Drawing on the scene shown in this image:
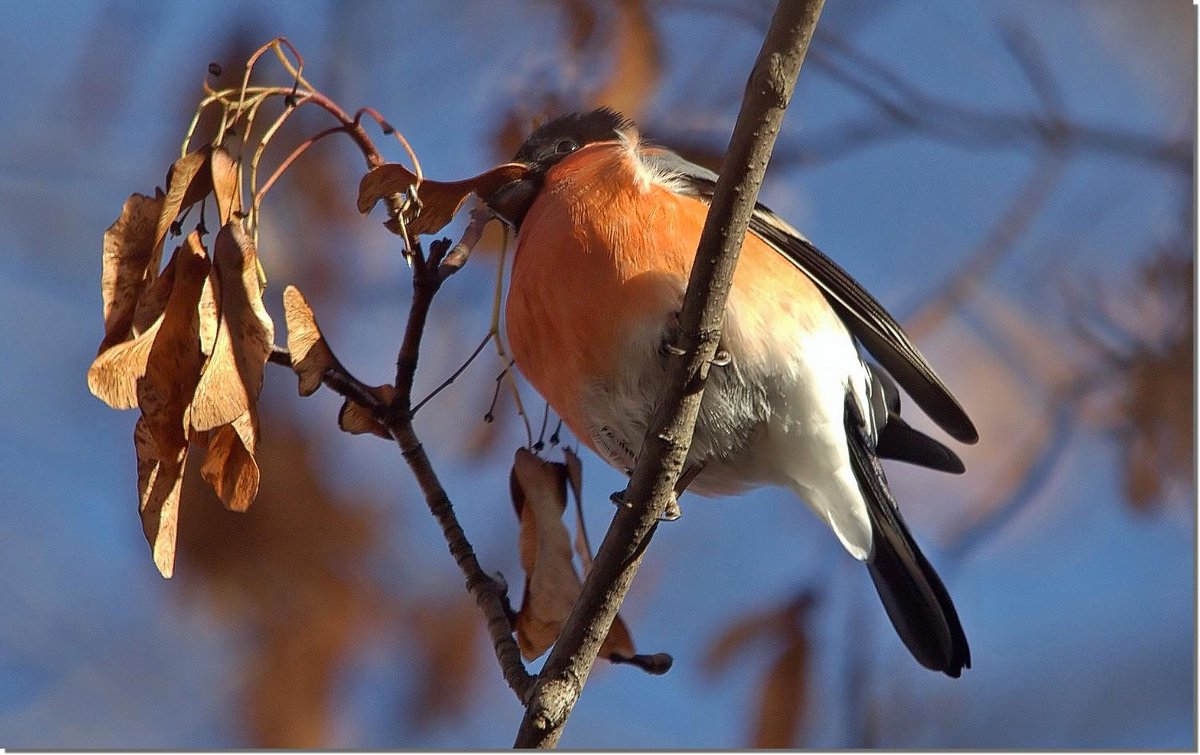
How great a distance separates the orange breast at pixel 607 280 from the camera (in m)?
1.66

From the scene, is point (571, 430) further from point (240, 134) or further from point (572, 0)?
point (572, 0)

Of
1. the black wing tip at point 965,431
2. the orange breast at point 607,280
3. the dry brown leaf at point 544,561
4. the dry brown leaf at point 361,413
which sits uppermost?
the orange breast at point 607,280

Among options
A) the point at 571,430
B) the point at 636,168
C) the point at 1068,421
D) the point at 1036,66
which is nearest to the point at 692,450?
the point at 571,430

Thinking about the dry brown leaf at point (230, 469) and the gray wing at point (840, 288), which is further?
the gray wing at point (840, 288)

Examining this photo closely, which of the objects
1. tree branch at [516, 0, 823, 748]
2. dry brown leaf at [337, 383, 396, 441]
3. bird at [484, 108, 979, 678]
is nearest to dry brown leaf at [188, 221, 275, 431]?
dry brown leaf at [337, 383, 396, 441]

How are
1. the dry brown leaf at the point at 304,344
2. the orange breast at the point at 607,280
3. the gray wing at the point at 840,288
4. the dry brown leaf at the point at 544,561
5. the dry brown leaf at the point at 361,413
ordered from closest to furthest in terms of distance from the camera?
1. the dry brown leaf at the point at 304,344
2. the dry brown leaf at the point at 361,413
3. the dry brown leaf at the point at 544,561
4. the orange breast at the point at 607,280
5. the gray wing at the point at 840,288

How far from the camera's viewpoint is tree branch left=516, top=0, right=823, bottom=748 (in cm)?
115

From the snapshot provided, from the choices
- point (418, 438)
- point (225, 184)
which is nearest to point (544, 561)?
point (418, 438)

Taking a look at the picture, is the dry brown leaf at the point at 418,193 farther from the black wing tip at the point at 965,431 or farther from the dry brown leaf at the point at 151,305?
the black wing tip at the point at 965,431

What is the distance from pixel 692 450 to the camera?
1817mm

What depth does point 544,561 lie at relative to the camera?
1.50 m

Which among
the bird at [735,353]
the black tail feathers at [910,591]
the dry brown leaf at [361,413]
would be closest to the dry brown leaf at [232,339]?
the dry brown leaf at [361,413]

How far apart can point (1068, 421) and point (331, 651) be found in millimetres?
1637

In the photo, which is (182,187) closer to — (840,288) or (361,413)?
(361,413)
